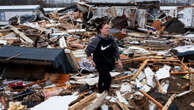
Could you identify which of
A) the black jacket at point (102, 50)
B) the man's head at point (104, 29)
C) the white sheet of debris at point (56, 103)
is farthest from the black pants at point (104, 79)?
the man's head at point (104, 29)

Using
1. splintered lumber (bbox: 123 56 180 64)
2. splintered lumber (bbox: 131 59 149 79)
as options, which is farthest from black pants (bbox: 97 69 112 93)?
splintered lumber (bbox: 123 56 180 64)

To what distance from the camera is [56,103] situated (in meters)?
4.41

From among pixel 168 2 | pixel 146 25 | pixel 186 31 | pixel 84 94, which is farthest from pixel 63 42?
pixel 168 2

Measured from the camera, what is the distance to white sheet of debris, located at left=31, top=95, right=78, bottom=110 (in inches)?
167

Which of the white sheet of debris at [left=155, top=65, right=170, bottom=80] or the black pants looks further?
the white sheet of debris at [left=155, top=65, right=170, bottom=80]

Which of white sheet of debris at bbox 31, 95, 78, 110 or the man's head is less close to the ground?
the man's head

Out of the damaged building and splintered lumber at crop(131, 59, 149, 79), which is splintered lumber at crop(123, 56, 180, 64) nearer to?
the damaged building

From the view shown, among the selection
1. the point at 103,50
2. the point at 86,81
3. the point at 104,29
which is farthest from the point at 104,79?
the point at 86,81

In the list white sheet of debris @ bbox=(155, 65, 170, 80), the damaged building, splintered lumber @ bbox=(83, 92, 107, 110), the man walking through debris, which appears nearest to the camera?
splintered lumber @ bbox=(83, 92, 107, 110)

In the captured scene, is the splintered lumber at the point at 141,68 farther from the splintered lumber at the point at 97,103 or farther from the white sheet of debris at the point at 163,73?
the splintered lumber at the point at 97,103

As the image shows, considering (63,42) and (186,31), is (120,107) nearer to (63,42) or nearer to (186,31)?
(63,42)

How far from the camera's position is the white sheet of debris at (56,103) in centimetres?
423

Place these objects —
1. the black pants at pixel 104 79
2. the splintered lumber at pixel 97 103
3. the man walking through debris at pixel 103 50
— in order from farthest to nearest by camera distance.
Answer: the black pants at pixel 104 79
the man walking through debris at pixel 103 50
the splintered lumber at pixel 97 103

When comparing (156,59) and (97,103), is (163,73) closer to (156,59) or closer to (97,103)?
(156,59)
